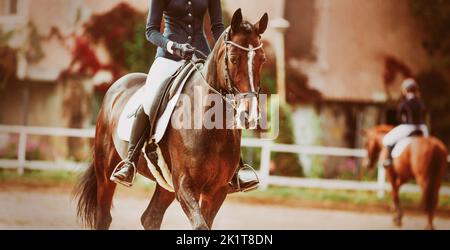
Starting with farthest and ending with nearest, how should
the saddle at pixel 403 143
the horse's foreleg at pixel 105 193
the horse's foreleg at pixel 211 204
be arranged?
the saddle at pixel 403 143 < the horse's foreleg at pixel 105 193 < the horse's foreleg at pixel 211 204

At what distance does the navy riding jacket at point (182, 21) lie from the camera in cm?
317

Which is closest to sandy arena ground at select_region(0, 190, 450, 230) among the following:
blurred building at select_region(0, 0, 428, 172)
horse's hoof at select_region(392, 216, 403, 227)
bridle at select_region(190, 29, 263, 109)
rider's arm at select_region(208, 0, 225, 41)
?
horse's hoof at select_region(392, 216, 403, 227)

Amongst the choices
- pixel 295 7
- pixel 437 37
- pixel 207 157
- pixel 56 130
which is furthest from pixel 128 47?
pixel 207 157

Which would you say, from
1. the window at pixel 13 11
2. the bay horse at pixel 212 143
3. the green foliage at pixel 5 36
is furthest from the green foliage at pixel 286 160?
the bay horse at pixel 212 143

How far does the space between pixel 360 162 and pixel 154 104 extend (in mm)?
5025

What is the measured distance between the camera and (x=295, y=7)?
7500mm

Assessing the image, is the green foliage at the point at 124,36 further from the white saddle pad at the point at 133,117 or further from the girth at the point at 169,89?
the girth at the point at 169,89

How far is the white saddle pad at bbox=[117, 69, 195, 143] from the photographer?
296 cm

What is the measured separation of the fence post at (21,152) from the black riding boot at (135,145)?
4.30 metres

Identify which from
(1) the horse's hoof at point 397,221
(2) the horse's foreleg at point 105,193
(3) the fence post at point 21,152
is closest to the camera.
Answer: (2) the horse's foreleg at point 105,193

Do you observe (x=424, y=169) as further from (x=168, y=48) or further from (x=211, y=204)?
(x=168, y=48)

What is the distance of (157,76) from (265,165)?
427cm

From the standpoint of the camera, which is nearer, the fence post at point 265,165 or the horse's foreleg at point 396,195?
the horse's foreleg at point 396,195

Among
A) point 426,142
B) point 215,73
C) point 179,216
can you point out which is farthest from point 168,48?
point 426,142
